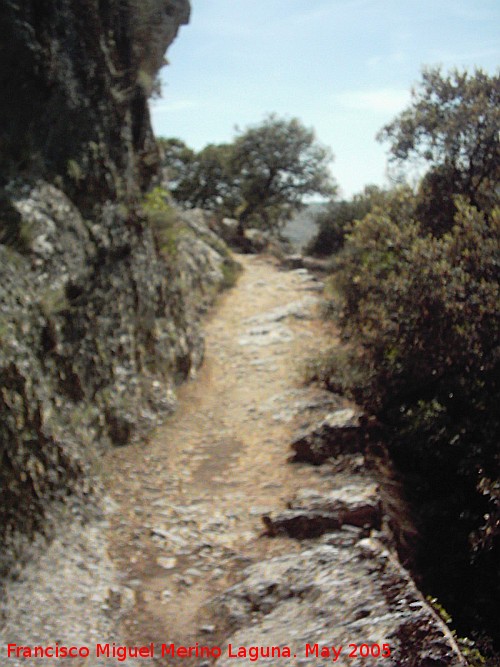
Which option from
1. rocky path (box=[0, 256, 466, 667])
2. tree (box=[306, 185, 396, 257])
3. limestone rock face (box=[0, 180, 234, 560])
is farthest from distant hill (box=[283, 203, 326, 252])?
rocky path (box=[0, 256, 466, 667])

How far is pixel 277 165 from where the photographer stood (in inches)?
1046

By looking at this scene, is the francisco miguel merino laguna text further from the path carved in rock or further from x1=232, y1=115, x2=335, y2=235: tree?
x1=232, y1=115, x2=335, y2=235: tree

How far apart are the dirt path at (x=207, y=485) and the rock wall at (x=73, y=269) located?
1.58 feet

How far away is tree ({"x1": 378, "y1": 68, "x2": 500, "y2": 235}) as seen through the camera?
10.1 metres

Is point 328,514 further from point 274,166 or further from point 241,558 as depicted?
point 274,166

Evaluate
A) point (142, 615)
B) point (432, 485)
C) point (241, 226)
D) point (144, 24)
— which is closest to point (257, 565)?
point (142, 615)

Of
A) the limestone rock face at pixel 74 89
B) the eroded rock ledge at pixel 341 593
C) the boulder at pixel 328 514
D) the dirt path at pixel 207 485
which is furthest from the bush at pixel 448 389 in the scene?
the limestone rock face at pixel 74 89

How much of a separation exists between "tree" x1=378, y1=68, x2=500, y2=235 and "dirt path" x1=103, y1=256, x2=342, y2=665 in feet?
12.4

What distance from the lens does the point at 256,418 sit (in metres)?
9.58

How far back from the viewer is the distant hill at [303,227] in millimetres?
27312

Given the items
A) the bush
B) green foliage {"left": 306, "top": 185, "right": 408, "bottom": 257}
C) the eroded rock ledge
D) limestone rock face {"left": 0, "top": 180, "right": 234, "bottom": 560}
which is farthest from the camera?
green foliage {"left": 306, "top": 185, "right": 408, "bottom": 257}

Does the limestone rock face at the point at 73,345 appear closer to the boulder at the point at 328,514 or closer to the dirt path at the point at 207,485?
the dirt path at the point at 207,485

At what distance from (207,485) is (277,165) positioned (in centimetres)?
2107

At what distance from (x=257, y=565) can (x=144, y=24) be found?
30.2 feet
